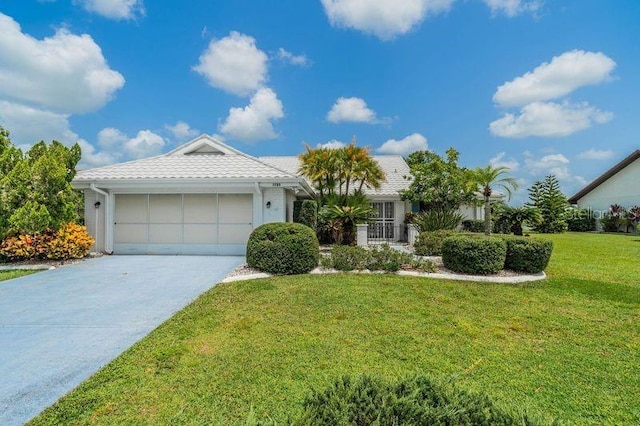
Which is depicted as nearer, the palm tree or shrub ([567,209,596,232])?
the palm tree

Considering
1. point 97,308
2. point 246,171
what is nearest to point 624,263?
point 246,171

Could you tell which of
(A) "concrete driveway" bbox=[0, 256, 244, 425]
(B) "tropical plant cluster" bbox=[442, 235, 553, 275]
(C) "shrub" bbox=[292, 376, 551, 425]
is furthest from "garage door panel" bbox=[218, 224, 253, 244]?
(C) "shrub" bbox=[292, 376, 551, 425]

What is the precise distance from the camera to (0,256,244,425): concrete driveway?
3854 millimetres

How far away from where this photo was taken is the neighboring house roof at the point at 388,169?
2018 centimetres

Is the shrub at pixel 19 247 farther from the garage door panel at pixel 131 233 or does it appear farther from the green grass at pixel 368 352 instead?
the green grass at pixel 368 352

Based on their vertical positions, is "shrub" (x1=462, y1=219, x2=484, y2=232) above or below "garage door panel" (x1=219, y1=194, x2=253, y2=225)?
below

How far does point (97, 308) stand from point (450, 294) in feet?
25.0

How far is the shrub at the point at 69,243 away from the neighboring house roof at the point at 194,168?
7.25ft

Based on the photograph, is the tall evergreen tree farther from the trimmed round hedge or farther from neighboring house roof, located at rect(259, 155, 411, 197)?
the trimmed round hedge

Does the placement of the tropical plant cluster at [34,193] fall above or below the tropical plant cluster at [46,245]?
above

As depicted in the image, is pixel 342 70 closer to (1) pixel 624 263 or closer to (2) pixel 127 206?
(2) pixel 127 206

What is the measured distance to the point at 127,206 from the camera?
13898 mm

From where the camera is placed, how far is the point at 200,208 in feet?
45.3

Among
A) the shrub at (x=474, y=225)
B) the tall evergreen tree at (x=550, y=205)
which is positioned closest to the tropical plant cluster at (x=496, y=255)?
the shrub at (x=474, y=225)
